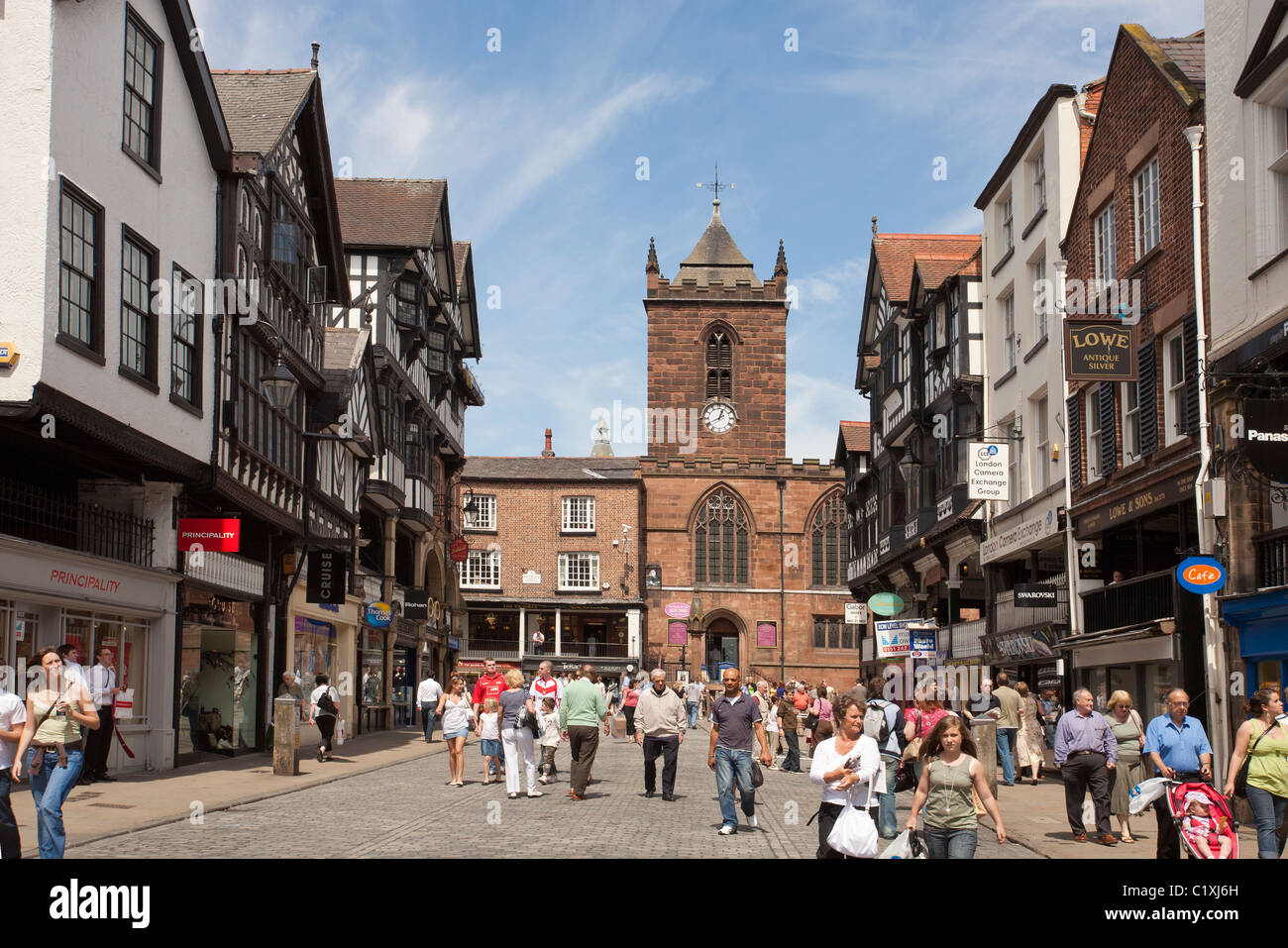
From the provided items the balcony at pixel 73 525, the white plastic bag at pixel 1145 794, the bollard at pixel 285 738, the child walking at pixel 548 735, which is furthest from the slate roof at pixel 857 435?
the white plastic bag at pixel 1145 794

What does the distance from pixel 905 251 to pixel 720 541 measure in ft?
88.0

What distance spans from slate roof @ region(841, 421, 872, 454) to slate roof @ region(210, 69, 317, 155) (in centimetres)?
2469

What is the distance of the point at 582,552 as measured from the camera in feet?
212

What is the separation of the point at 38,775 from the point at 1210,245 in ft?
49.8

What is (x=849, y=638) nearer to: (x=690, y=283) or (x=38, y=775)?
(x=690, y=283)

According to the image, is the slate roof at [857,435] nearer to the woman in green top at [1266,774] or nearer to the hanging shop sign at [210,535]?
the hanging shop sign at [210,535]

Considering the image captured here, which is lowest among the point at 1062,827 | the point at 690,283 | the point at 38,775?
the point at 1062,827

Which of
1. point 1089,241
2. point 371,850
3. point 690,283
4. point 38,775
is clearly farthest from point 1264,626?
point 690,283

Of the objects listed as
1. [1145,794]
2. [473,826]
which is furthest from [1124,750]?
[473,826]

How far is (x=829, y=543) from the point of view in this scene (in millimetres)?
66438

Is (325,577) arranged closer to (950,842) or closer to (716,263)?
(950,842)

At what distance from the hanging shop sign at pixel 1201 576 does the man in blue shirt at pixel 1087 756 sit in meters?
2.52

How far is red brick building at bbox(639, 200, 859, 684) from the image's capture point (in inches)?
2564

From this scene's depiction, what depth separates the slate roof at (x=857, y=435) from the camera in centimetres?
4638
